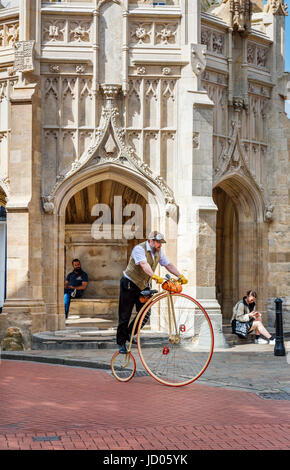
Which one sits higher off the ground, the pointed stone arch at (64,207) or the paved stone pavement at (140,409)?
the pointed stone arch at (64,207)

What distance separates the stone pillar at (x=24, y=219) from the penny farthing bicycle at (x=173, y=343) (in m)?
5.02

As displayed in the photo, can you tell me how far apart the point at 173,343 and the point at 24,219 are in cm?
637

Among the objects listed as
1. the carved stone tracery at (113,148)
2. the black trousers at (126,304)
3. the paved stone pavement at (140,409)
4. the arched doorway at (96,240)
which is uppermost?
the carved stone tracery at (113,148)

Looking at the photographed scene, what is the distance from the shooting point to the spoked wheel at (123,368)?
9.81 metres

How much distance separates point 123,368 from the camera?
1028 cm

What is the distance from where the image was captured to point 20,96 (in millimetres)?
15375

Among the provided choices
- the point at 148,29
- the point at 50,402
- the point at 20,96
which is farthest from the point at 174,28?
the point at 50,402

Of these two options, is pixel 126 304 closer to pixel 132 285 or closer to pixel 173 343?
pixel 132 285

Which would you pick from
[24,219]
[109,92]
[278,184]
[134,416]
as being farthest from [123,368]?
[278,184]

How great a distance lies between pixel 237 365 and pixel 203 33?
851 cm

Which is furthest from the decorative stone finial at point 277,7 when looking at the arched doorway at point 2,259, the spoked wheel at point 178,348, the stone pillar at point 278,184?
the arched doorway at point 2,259

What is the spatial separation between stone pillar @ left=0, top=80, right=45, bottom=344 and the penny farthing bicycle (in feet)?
16.5

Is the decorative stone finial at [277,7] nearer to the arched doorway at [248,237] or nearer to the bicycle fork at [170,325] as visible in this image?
the arched doorway at [248,237]

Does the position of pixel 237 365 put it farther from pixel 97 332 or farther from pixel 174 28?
pixel 174 28
